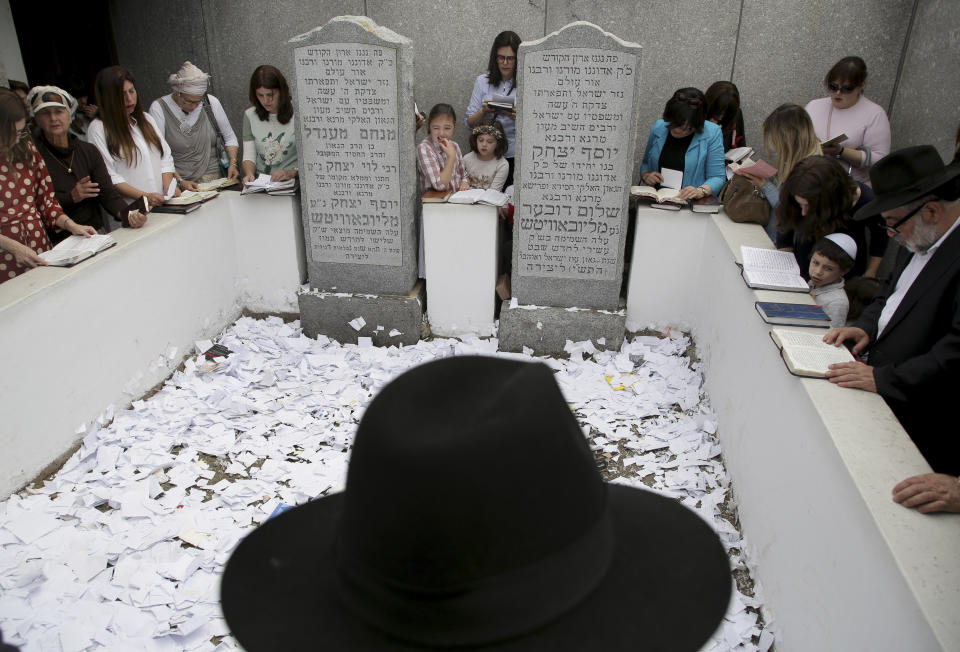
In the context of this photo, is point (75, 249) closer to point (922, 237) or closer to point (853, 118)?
point (922, 237)

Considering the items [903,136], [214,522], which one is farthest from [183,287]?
[903,136]

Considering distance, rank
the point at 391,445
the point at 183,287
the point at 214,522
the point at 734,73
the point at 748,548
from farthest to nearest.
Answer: the point at 734,73, the point at 183,287, the point at 214,522, the point at 748,548, the point at 391,445

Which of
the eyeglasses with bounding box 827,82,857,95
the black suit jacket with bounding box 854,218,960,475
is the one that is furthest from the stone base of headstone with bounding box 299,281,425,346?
the eyeglasses with bounding box 827,82,857,95

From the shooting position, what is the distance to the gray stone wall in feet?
20.8

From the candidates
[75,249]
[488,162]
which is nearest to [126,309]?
[75,249]

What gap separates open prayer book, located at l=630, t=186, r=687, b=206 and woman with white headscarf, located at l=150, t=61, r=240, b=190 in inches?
132

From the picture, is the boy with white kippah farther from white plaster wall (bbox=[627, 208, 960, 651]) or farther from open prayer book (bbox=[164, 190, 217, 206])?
open prayer book (bbox=[164, 190, 217, 206])

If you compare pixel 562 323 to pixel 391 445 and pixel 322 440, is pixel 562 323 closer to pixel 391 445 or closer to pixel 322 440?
pixel 322 440

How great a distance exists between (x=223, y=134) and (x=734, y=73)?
4.86 meters

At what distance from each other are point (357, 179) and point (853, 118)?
3.88 meters

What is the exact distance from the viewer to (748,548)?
10.8ft

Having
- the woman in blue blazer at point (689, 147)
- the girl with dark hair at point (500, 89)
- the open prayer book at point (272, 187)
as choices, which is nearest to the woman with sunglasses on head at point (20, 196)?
the open prayer book at point (272, 187)

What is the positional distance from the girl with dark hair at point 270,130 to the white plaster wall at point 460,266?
133cm

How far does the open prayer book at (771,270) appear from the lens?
12.5 feet
